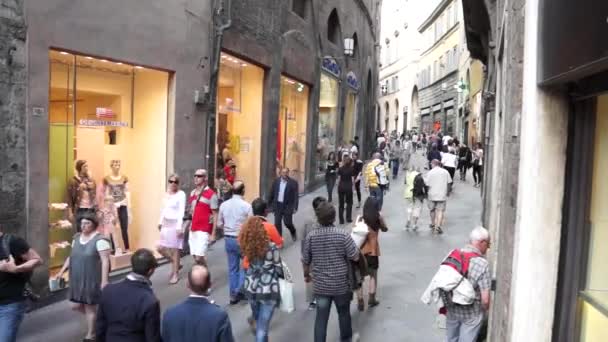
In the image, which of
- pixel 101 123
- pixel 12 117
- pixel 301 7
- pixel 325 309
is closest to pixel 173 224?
pixel 101 123

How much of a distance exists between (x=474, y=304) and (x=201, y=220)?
4800mm

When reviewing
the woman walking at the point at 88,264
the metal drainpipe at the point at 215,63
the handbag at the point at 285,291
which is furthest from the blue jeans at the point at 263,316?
the metal drainpipe at the point at 215,63

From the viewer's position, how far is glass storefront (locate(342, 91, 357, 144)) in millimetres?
28525

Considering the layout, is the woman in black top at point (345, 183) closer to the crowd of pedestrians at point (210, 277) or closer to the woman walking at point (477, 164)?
the crowd of pedestrians at point (210, 277)

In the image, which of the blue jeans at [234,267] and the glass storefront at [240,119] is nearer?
the blue jeans at [234,267]

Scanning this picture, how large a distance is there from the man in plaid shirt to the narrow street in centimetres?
178

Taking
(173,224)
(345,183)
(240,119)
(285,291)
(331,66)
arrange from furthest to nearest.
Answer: (331,66), (240,119), (345,183), (173,224), (285,291)

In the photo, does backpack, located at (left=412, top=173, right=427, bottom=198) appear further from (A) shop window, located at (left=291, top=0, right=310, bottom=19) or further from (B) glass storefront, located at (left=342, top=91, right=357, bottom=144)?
(B) glass storefront, located at (left=342, top=91, right=357, bottom=144)

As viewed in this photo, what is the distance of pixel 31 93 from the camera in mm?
8281

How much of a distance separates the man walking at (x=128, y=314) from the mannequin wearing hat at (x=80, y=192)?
5.12 metres

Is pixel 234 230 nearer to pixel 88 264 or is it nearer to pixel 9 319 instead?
pixel 88 264

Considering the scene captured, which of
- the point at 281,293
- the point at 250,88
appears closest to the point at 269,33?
the point at 250,88

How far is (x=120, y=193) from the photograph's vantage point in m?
10.9

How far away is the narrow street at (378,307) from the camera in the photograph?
25.6 ft
